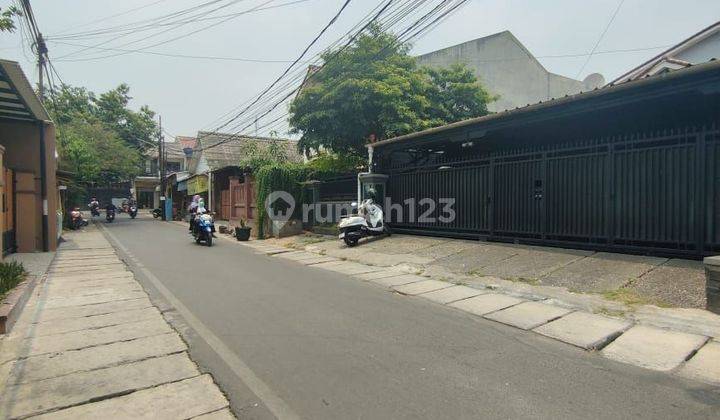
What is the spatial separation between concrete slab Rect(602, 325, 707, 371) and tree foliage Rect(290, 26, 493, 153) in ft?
35.7

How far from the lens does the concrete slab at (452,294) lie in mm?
6074

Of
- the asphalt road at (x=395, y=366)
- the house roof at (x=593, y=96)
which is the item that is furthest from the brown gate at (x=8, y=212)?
the house roof at (x=593, y=96)

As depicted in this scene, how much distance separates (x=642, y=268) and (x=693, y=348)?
117 inches

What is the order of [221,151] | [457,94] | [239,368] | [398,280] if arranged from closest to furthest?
[239,368] → [398,280] → [457,94] → [221,151]

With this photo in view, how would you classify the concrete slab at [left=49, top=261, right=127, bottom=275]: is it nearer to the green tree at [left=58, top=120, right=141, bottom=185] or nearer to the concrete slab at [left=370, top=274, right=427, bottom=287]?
the concrete slab at [left=370, top=274, right=427, bottom=287]

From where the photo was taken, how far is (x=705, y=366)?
3590mm

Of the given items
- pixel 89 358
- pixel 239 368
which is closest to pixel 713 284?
pixel 239 368

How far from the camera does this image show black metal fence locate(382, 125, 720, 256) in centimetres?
661

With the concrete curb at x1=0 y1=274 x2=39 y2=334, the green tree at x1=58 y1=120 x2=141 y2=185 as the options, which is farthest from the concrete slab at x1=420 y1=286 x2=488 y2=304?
the green tree at x1=58 y1=120 x2=141 y2=185

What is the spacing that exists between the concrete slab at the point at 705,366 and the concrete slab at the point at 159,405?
376 cm

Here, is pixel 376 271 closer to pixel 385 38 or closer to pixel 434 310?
pixel 434 310

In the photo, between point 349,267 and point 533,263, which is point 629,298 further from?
point 349,267

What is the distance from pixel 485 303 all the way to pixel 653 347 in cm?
206

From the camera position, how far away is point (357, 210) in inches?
502
